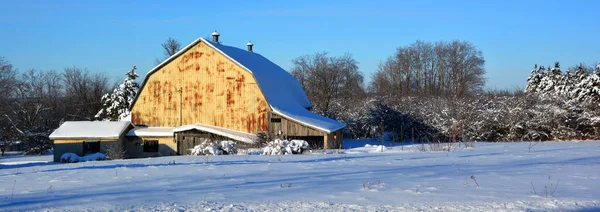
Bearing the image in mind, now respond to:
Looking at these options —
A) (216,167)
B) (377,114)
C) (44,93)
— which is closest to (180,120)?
(377,114)

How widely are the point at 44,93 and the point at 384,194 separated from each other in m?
76.7

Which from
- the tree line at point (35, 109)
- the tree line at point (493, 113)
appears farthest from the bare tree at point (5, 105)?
the tree line at point (493, 113)

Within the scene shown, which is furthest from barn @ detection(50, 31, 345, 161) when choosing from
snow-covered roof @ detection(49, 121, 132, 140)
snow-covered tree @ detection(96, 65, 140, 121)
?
snow-covered tree @ detection(96, 65, 140, 121)

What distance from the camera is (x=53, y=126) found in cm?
4981

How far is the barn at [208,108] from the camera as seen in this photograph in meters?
29.7

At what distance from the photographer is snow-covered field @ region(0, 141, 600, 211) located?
281 inches

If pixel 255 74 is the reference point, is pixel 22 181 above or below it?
below

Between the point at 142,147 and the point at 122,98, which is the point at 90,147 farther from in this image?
the point at 122,98

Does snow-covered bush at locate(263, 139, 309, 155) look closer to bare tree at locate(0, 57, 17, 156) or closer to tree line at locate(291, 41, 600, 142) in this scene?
tree line at locate(291, 41, 600, 142)

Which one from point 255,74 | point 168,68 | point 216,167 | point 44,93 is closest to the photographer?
point 216,167

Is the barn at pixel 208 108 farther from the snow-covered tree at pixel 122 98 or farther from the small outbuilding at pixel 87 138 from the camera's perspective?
the snow-covered tree at pixel 122 98

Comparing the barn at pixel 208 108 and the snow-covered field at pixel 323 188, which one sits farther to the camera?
the barn at pixel 208 108

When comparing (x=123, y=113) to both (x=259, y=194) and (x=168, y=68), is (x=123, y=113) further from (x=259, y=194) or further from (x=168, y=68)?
(x=259, y=194)

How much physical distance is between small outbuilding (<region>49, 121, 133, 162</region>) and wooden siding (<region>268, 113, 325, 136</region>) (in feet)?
31.0
